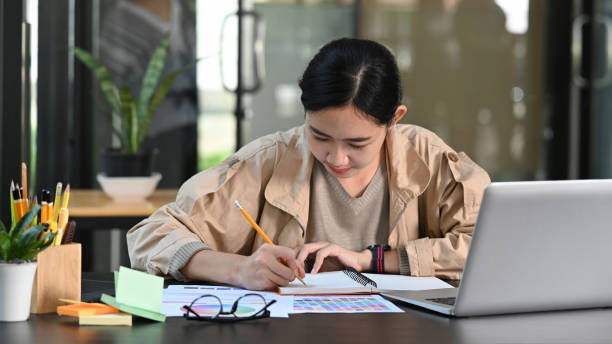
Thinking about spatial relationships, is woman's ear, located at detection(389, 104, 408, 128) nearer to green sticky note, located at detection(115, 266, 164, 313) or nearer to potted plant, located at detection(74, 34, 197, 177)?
green sticky note, located at detection(115, 266, 164, 313)

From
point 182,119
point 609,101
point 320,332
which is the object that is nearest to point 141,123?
point 182,119

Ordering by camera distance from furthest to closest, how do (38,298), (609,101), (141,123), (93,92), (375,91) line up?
(609,101), (93,92), (141,123), (375,91), (38,298)

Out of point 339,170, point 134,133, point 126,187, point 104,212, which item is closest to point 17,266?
point 339,170

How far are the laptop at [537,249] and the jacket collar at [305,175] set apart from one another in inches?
20.9

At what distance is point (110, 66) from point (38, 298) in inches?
107

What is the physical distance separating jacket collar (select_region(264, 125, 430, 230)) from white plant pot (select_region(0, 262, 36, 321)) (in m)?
0.65

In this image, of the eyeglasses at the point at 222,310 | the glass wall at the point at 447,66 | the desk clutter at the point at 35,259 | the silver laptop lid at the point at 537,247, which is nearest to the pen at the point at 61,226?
the desk clutter at the point at 35,259

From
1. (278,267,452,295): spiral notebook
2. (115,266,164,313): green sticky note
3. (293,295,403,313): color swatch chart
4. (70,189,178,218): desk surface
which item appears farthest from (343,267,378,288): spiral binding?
(70,189,178,218): desk surface

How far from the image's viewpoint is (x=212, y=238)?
5.69 ft

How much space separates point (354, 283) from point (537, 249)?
16.1 inches

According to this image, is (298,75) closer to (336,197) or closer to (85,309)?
(336,197)

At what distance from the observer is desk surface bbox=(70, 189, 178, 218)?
8.78 ft

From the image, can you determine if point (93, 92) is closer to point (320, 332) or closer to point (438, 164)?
point (438, 164)

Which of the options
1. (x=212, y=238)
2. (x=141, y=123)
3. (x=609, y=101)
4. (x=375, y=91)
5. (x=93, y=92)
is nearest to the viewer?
(x=375, y=91)
